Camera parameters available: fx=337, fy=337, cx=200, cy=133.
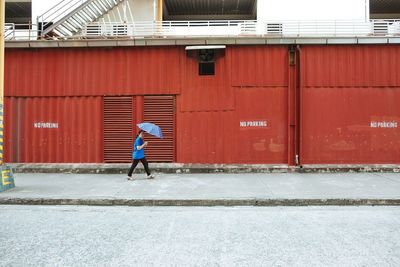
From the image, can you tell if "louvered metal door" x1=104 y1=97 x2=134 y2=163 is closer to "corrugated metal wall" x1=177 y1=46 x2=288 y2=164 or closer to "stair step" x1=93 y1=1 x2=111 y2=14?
"corrugated metal wall" x1=177 y1=46 x2=288 y2=164

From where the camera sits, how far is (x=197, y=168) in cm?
1298

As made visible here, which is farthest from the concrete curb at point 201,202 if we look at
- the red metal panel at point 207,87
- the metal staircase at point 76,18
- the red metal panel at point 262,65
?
the metal staircase at point 76,18

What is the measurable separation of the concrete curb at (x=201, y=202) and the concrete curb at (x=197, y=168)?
4.69m

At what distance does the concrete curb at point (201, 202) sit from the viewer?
8047mm

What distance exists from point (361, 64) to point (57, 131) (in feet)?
40.2

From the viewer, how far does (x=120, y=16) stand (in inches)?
676

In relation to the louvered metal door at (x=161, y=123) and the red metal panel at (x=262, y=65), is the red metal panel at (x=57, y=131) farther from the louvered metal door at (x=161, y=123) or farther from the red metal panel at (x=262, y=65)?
the red metal panel at (x=262, y=65)

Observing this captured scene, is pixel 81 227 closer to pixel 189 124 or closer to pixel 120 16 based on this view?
pixel 189 124

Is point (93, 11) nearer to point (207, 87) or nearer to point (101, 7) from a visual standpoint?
point (101, 7)

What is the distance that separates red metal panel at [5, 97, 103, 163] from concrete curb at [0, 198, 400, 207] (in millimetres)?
5226

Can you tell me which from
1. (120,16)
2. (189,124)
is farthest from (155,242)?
(120,16)

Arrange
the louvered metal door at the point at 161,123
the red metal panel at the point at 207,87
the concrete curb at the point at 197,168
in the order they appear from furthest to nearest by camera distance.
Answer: the louvered metal door at the point at 161,123
the red metal panel at the point at 207,87
the concrete curb at the point at 197,168

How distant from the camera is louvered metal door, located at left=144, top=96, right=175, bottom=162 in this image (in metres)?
13.4

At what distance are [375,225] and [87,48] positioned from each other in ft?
38.4
